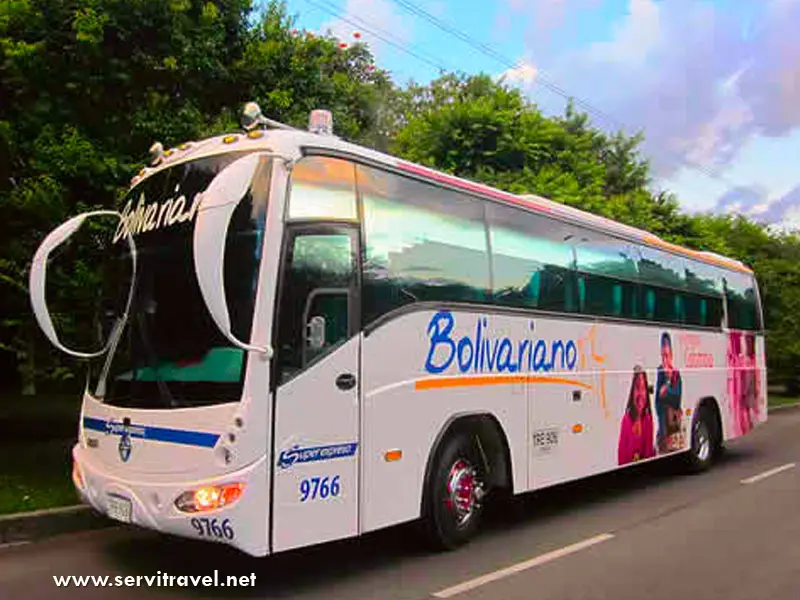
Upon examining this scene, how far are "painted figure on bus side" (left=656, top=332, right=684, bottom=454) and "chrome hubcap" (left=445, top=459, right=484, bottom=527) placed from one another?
434 centimetres

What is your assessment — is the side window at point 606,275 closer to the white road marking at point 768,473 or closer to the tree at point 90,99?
the white road marking at point 768,473

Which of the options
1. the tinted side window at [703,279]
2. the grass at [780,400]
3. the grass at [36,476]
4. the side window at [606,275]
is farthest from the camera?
the grass at [780,400]

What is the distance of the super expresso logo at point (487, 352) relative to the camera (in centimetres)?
679

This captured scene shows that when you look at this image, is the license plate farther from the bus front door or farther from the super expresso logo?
the super expresso logo

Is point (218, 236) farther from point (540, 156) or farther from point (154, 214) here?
point (540, 156)

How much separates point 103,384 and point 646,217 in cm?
1603

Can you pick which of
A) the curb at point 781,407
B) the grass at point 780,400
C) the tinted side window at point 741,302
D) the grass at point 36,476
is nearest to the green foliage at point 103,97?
the grass at point 36,476

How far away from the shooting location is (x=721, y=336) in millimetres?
12852

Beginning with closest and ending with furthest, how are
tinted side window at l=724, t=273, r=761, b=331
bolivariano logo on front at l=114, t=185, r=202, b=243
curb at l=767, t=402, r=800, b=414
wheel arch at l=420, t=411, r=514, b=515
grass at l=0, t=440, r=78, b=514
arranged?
bolivariano logo on front at l=114, t=185, r=202, b=243
wheel arch at l=420, t=411, r=514, b=515
grass at l=0, t=440, r=78, b=514
tinted side window at l=724, t=273, r=761, b=331
curb at l=767, t=402, r=800, b=414

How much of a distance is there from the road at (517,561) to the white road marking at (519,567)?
0.01 meters

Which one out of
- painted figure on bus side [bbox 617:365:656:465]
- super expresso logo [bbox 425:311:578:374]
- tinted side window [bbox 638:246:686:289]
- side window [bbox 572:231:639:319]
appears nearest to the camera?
super expresso logo [bbox 425:311:578:374]

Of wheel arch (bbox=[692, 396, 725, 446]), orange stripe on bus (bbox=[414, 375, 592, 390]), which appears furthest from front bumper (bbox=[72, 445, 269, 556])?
wheel arch (bbox=[692, 396, 725, 446])

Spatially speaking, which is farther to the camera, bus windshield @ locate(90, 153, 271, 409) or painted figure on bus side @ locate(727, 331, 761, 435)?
painted figure on bus side @ locate(727, 331, 761, 435)

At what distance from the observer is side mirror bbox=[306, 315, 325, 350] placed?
221 inches
